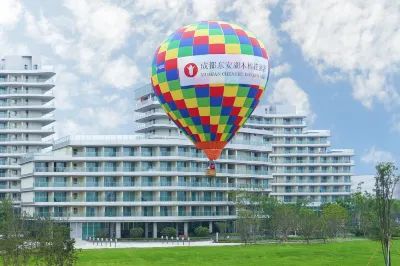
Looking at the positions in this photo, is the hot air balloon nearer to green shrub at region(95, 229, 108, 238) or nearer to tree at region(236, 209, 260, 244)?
tree at region(236, 209, 260, 244)

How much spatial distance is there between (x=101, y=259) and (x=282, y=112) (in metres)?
106

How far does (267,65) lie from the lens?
56.7 m

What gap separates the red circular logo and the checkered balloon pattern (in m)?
0.88

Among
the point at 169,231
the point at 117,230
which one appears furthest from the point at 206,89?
the point at 117,230

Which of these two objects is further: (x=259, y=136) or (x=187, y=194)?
(x=259, y=136)

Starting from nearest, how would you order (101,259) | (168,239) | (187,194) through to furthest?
1. (101,259)
2. (168,239)
3. (187,194)

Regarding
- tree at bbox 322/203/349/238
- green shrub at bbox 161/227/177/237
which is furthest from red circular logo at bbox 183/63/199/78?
green shrub at bbox 161/227/177/237

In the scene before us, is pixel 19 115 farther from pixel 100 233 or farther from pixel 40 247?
pixel 40 247

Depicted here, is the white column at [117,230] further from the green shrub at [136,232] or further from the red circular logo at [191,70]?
the red circular logo at [191,70]

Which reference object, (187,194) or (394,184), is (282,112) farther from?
(394,184)

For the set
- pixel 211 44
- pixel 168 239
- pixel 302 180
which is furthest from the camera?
pixel 302 180

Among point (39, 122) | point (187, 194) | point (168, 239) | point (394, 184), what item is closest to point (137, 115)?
point (39, 122)

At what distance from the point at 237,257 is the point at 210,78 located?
62.4ft

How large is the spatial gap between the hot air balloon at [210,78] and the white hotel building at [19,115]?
76.4m
